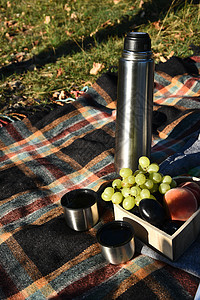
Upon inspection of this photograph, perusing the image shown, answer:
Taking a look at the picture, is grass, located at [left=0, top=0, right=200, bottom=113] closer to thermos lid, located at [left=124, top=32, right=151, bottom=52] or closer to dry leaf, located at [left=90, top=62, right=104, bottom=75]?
dry leaf, located at [left=90, top=62, right=104, bottom=75]

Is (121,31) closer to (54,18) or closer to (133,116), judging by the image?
(54,18)

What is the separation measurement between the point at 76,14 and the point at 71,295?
4178mm

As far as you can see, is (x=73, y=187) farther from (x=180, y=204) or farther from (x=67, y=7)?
(x=67, y=7)

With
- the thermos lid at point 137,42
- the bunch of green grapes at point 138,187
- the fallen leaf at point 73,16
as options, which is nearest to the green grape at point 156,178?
the bunch of green grapes at point 138,187

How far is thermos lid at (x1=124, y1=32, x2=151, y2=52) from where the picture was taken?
1.25 m

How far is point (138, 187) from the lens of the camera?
1.22 m

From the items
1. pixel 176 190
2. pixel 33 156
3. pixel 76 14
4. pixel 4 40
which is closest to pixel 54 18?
pixel 76 14

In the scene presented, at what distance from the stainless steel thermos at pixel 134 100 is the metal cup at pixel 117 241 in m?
0.48

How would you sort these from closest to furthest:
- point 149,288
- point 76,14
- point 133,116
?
point 149,288
point 133,116
point 76,14

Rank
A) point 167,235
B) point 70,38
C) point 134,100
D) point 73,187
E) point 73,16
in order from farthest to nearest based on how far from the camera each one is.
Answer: point 73,16
point 70,38
point 73,187
point 134,100
point 167,235

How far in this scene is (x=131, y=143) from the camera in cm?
148

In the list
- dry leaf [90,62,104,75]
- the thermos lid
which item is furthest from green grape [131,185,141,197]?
dry leaf [90,62,104,75]

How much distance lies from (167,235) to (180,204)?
128mm

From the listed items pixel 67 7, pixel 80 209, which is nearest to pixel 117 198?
pixel 80 209
